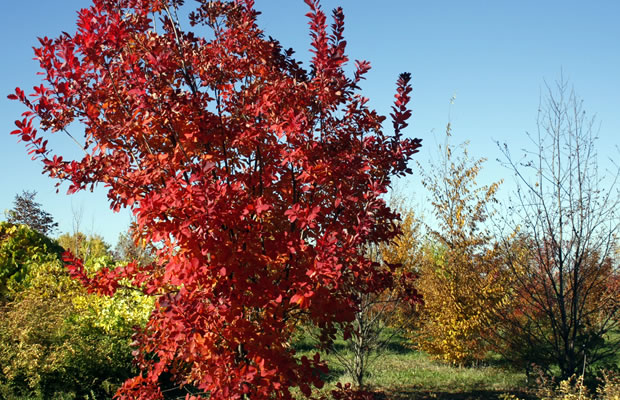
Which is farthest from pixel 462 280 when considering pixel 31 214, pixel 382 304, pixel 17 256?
pixel 31 214

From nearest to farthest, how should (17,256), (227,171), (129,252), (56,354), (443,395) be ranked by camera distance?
(227,171), (56,354), (443,395), (17,256), (129,252)

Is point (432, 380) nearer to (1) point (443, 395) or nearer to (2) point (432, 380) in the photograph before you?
(2) point (432, 380)

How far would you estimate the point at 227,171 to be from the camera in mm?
3656

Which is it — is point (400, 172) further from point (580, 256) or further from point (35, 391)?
point (35, 391)

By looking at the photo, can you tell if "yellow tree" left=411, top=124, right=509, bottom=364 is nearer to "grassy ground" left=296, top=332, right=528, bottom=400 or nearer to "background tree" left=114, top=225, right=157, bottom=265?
"grassy ground" left=296, top=332, right=528, bottom=400

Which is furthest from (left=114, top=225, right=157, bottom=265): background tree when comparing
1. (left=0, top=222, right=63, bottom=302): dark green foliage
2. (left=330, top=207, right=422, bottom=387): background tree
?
(left=330, top=207, right=422, bottom=387): background tree

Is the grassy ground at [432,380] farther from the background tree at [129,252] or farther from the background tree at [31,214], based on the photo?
the background tree at [31,214]

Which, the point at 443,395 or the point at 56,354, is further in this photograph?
the point at 443,395

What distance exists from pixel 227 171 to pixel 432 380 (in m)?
7.62

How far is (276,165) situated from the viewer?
144 inches

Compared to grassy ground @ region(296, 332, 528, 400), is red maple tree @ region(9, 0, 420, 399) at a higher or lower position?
higher

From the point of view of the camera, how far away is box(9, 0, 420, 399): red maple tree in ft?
9.48

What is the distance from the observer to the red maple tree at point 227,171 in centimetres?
289

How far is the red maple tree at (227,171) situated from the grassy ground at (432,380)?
164 inches
